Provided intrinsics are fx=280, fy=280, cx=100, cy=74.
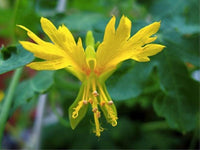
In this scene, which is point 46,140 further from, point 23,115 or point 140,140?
point 140,140

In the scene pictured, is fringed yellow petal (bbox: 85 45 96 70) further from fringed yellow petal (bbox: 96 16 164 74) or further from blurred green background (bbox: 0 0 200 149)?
blurred green background (bbox: 0 0 200 149)

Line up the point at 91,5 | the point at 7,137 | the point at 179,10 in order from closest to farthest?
the point at 179,10 < the point at 91,5 < the point at 7,137

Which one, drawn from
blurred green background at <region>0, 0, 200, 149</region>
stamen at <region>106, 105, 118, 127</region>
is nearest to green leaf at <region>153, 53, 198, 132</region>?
blurred green background at <region>0, 0, 200, 149</region>

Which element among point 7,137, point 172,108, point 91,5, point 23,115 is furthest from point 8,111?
point 7,137

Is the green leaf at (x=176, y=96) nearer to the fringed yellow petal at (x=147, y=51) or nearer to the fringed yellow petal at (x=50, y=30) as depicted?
the fringed yellow petal at (x=147, y=51)

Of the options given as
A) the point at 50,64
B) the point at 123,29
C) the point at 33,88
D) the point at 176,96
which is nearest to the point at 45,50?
the point at 50,64

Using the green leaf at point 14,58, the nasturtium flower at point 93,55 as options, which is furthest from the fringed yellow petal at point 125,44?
the green leaf at point 14,58

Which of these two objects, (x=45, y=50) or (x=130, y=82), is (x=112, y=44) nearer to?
(x=45, y=50)
